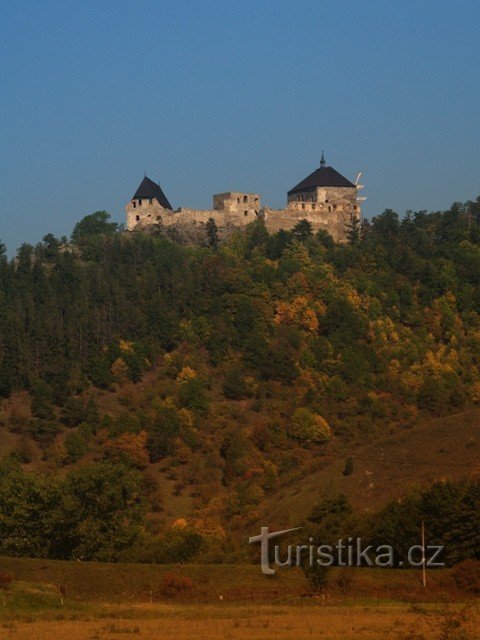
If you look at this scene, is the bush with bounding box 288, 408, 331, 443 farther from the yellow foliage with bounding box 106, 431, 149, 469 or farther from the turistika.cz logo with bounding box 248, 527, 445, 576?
the turistika.cz logo with bounding box 248, 527, 445, 576

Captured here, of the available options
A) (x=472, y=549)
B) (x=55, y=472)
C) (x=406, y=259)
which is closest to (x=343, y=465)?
(x=55, y=472)

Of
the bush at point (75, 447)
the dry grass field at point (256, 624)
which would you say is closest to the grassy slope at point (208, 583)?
the dry grass field at point (256, 624)

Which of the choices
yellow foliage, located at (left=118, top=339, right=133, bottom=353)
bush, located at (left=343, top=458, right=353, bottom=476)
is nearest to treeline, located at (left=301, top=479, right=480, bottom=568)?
bush, located at (left=343, top=458, right=353, bottom=476)

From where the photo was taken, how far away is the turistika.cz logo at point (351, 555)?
52.6 meters

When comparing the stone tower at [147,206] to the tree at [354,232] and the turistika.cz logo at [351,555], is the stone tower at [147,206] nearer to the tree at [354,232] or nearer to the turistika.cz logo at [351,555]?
the tree at [354,232]

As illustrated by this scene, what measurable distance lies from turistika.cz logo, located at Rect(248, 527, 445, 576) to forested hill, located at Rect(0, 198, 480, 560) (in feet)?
89.7

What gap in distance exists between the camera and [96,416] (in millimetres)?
99188

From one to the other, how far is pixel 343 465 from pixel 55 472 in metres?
18.5

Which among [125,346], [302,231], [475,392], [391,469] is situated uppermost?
[302,231]

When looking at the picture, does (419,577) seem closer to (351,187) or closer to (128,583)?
(128,583)

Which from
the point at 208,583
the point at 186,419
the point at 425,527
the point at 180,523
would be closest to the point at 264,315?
the point at 186,419

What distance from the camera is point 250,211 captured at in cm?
13162

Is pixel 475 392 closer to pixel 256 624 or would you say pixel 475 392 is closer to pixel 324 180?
pixel 324 180

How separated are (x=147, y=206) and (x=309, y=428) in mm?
38623
